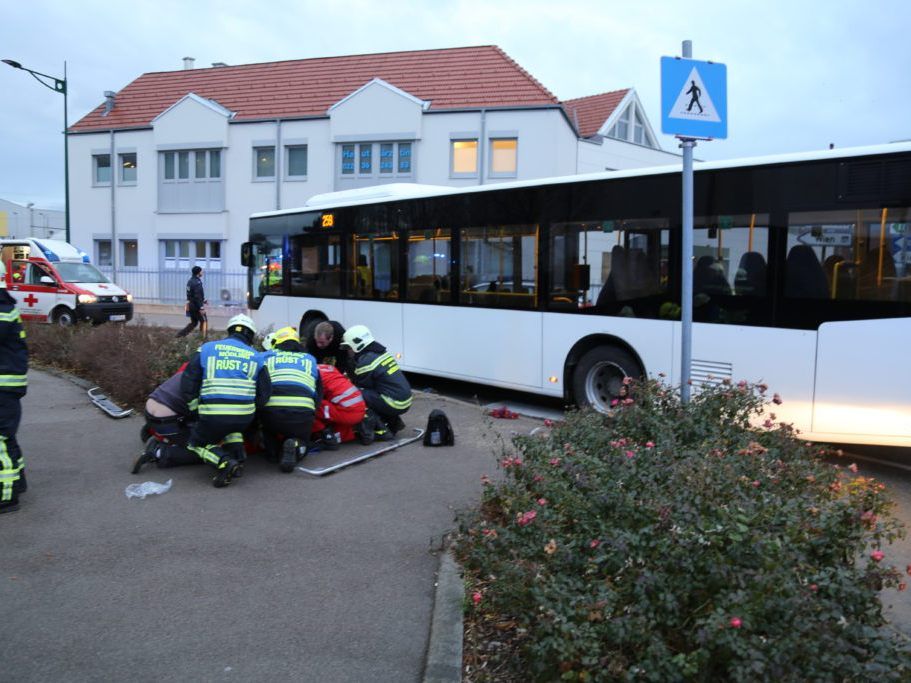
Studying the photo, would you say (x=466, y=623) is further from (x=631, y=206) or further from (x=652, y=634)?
(x=631, y=206)

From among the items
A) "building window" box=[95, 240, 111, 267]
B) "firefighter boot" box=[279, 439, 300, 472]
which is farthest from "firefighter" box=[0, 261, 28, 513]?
"building window" box=[95, 240, 111, 267]

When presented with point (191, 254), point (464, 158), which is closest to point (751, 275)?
point (464, 158)

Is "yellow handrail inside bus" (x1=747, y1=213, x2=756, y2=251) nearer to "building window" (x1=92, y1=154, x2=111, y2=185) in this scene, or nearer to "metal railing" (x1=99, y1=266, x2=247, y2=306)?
"metal railing" (x1=99, y1=266, x2=247, y2=306)

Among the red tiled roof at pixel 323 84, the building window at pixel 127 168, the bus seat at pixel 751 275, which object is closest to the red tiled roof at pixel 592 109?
the red tiled roof at pixel 323 84

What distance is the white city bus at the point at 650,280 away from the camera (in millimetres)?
6750

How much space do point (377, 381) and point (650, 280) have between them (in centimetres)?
317

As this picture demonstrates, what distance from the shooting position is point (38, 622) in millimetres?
3967

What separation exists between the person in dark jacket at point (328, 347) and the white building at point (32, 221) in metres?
54.3

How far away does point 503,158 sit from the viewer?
27500 millimetres

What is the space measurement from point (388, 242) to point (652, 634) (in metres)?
9.37

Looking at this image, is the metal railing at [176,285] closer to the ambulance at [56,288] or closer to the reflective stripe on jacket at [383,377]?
the ambulance at [56,288]

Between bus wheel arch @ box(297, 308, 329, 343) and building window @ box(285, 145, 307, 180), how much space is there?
1827 cm

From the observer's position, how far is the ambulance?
19859mm

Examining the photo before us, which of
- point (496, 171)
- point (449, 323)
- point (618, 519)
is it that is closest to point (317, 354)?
point (449, 323)
